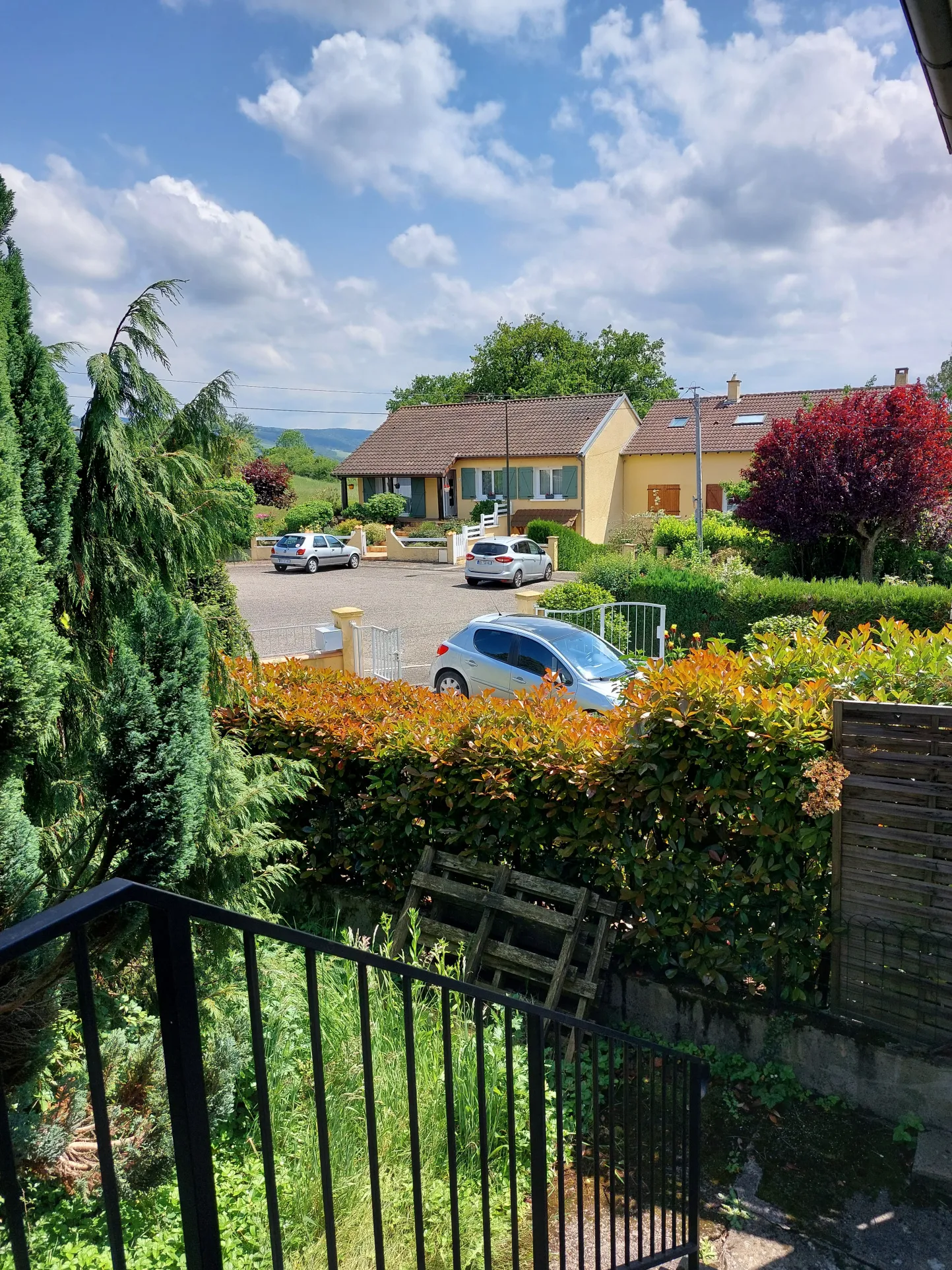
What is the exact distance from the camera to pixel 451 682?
12.9 m

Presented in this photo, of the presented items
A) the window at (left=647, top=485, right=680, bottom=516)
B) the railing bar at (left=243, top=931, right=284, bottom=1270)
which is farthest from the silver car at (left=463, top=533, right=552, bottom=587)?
the railing bar at (left=243, top=931, right=284, bottom=1270)

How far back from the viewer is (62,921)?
1248 mm

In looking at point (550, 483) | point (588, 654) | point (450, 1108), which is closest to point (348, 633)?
point (588, 654)

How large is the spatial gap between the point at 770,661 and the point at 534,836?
1.74m

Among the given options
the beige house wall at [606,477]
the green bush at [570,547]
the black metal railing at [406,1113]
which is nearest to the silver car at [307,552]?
the green bush at [570,547]

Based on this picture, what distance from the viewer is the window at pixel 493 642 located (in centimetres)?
1218

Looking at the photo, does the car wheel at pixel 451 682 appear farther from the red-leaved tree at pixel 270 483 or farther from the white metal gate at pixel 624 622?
the red-leaved tree at pixel 270 483

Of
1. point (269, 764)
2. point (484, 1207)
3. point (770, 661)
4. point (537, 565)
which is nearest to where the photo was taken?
→ point (484, 1207)

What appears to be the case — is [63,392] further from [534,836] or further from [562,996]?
[562,996]

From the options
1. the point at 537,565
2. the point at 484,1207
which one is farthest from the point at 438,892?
the point at 537,565

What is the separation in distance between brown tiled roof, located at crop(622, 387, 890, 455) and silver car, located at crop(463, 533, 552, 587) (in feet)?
35.0

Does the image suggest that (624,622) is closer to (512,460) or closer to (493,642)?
(493,642)

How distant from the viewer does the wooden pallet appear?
5.07 metres

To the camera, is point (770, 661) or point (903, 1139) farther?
point (770, 661)
